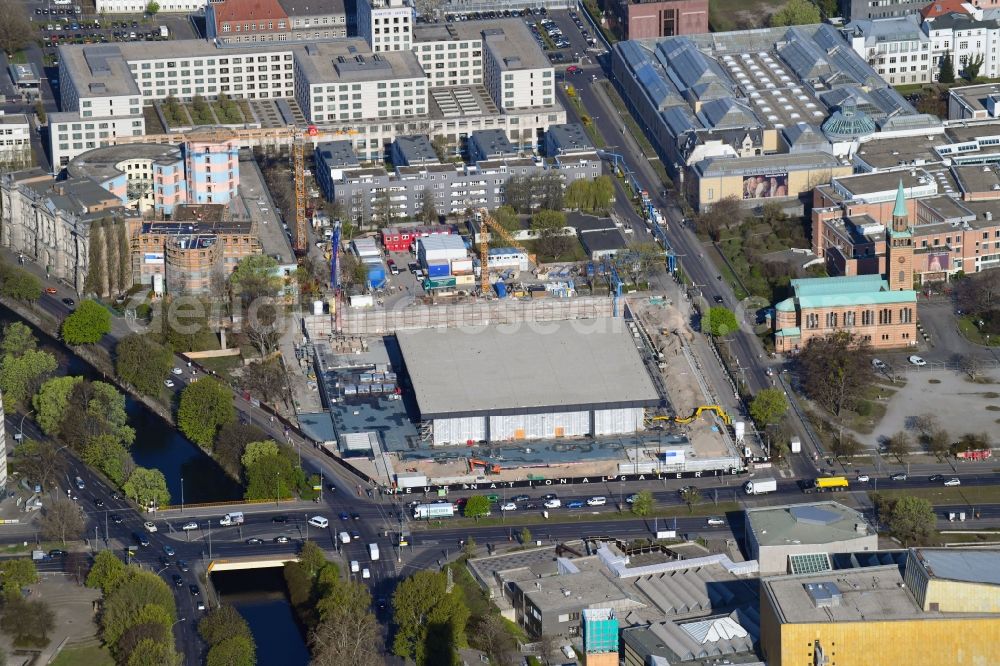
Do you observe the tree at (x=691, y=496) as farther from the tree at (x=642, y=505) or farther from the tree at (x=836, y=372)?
the tree at (x=836, y=372)

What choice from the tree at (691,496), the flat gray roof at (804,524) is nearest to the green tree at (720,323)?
the tree at (691,496)

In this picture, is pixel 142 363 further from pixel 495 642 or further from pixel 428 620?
pixel 495 642

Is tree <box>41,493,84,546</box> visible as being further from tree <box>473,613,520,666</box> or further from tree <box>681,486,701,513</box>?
tree <box>681,486,701,513</box>

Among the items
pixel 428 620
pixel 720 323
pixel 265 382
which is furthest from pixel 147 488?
pixel 720 323

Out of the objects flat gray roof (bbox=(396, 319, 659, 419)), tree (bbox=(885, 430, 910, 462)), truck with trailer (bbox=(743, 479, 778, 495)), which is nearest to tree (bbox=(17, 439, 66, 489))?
flat gray roof (bbox=(396, 319, 659, 419))

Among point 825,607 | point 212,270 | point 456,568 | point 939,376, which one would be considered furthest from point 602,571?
point 212,270

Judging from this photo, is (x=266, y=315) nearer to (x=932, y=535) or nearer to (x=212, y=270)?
(x=212, y=270)
